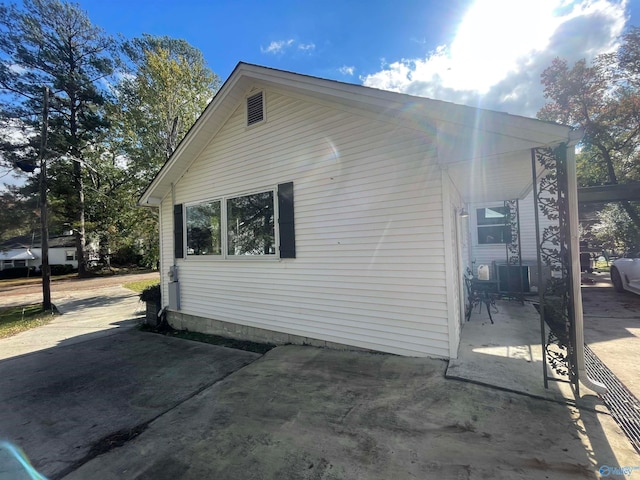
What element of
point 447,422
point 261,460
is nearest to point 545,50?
point 447,422

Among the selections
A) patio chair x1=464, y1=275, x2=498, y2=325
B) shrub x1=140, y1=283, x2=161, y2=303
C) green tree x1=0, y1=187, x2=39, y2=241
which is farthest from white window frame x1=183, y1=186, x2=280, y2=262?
green tree x1=0, y1=187, x2=39, y2=241

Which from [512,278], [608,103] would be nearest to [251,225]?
[512,278]

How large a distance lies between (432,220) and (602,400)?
245 cm

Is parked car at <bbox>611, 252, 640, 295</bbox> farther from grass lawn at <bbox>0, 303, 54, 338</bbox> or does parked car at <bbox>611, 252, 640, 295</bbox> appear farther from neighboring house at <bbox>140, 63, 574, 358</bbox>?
grass lawn at <bbox>0, 303, 54, 338</bbox>

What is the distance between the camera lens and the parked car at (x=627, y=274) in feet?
24.2

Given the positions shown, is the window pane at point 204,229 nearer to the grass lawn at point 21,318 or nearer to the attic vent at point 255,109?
the attic vent at point 255,109

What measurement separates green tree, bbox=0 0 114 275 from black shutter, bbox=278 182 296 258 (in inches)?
717

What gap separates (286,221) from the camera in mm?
5125

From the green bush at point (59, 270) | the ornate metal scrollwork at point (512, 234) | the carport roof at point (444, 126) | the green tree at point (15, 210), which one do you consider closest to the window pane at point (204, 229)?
the carport roof at point (444, 126)

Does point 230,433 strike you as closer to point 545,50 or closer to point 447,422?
point 447,422

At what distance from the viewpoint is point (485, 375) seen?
3338 mm

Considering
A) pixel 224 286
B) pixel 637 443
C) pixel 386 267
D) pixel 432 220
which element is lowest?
pixel 637 443

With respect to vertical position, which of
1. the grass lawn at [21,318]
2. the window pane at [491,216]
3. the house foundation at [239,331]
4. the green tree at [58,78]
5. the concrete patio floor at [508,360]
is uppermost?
the green tree at [58,78]

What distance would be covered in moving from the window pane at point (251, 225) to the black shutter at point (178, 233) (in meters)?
1.73
